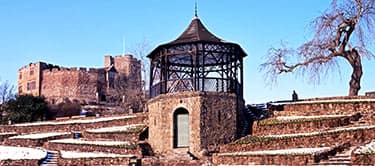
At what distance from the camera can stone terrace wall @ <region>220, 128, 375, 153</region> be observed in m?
20.2

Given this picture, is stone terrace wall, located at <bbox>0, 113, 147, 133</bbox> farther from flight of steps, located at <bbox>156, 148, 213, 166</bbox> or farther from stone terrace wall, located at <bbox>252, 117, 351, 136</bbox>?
stone terrace wall, located at <bbox>252, 117, 351, 136</bbox>

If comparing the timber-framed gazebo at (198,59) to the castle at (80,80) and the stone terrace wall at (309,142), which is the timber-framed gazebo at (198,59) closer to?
the stone terrace wall at (309,142)

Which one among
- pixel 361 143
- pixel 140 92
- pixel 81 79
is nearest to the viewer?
pixel 361 143

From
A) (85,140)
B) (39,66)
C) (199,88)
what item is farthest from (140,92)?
(39,66)

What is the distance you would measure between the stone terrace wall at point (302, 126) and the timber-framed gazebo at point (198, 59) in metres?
2.97

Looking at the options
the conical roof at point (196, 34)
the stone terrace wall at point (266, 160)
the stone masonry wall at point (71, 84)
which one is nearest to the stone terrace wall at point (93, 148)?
the stone terrace wall at point (266, 160)

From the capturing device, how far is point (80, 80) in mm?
73938

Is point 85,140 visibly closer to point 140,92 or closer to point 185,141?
point 185,141

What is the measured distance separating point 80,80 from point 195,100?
164 feet

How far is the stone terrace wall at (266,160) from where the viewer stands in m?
18.5

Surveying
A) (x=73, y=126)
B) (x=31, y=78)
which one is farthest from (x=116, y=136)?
(x=31, y=78)

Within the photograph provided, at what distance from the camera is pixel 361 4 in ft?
106

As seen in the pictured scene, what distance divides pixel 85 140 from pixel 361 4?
741 inches

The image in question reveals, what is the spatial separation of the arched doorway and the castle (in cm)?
4519
